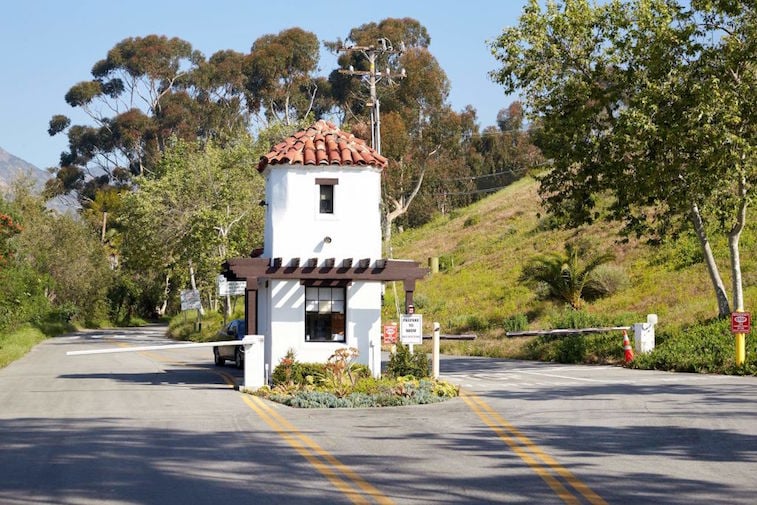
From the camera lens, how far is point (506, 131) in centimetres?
9956

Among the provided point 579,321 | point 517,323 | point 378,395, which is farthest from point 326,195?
point 517,323

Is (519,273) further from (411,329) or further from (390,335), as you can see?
(411,329)

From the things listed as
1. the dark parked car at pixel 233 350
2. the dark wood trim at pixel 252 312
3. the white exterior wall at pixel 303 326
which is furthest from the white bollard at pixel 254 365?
the dark parked car at pixel 233 350

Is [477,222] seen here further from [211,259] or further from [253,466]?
[253,466]

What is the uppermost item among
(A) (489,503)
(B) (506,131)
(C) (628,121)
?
(B) (506,131)

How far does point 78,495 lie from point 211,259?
139 feet

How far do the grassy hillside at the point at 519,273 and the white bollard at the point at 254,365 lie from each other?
14818 millimetres

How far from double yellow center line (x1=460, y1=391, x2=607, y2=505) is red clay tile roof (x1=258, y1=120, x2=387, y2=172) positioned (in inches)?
324

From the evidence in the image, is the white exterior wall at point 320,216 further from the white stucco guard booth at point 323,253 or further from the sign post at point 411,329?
the sign post at point 411,329

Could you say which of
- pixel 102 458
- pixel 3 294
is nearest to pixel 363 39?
pixel 3 294

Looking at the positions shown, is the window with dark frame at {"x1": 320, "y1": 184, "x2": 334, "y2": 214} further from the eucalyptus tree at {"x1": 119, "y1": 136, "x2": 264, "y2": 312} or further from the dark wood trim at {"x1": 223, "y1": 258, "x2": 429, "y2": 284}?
the eucalyptus tree at {"x1": 119, "y1": 136, "x2": 264, "y2": 312}

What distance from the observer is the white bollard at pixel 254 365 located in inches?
919

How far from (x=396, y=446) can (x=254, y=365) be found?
388 inches

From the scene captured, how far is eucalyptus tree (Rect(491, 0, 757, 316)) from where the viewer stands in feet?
88.8
